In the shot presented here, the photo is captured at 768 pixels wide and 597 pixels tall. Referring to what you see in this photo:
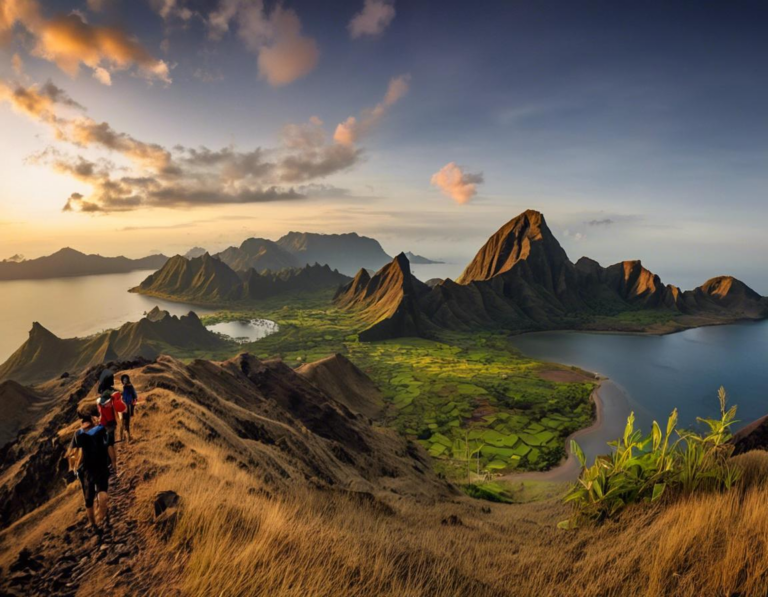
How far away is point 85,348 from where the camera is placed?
308 feet

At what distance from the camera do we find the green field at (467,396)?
4669 centimetres

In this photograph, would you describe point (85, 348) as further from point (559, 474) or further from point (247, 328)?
point (559, 474)

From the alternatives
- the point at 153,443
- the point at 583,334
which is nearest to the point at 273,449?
the point at 153,443

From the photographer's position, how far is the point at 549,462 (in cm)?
4422

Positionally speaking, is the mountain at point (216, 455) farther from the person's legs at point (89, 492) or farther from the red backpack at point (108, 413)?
the red backpack at point (108, 413)

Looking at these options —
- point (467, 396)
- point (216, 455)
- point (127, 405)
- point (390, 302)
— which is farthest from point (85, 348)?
point (216, 455)

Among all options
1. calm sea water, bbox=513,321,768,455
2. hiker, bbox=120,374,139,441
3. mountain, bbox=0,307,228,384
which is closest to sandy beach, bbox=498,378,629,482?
calm sea water, bbox=513,321,768,455

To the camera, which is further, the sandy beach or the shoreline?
the sandy beach

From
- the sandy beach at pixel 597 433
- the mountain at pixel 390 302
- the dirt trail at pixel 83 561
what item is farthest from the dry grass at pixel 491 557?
the mountain at pixel 390 302

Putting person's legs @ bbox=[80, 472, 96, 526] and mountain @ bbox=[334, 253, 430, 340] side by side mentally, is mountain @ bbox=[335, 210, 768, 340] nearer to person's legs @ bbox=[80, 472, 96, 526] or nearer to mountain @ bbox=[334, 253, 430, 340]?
mountain @ bbox=[334, 253, 430, 340]

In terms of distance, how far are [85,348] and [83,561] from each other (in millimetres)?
116260

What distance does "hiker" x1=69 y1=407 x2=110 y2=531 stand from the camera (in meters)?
7.03

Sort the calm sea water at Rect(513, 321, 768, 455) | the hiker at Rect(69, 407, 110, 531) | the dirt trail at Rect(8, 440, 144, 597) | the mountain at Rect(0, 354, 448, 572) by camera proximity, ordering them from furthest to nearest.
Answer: the calm sea water at Rect(513, 321, 768, 455), the mountain at Rect(0, 354, 448, 572), the hiker at Rect(69, 407, 110, 531), the dirt trail at Rect(8, 440, 144, 597)

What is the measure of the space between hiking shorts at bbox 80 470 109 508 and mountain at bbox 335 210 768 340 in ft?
406
